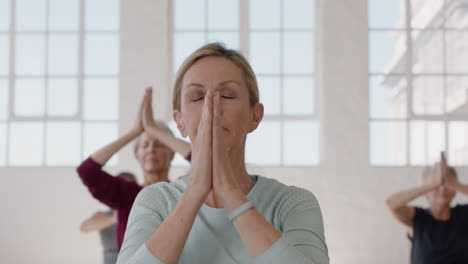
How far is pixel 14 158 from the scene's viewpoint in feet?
22.1

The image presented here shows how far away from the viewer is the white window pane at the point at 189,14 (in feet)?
22.1

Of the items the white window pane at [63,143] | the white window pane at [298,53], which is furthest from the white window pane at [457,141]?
the white window pane at [63,143]

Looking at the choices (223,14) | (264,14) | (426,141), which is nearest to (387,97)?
(426,141)

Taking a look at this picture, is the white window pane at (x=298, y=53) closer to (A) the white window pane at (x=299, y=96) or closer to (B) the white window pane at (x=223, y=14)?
(A) the white window pane at (x=299, y=96)

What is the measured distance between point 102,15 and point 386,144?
3602 millimetres

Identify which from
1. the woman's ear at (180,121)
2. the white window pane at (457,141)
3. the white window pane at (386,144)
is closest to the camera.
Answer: the woman's ear at (180,121)

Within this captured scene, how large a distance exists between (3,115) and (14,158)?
53cm

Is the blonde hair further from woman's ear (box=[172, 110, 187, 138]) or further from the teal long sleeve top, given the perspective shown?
the teal long sleeve top

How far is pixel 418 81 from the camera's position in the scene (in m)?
6.64

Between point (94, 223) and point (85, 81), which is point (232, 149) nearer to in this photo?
point (94, 223)

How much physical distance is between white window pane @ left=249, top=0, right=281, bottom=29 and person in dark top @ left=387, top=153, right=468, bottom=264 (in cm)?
308

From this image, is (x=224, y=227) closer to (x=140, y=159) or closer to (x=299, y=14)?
(x=140, y=159)

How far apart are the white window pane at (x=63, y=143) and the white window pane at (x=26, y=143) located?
97 mm

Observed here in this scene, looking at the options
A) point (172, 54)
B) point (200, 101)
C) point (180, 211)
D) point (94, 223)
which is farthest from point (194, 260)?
point (172, 54)
